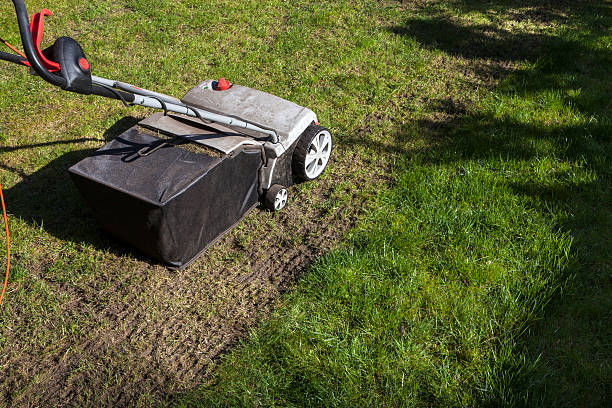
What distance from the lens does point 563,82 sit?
5.18 m

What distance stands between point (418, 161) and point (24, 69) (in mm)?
4666

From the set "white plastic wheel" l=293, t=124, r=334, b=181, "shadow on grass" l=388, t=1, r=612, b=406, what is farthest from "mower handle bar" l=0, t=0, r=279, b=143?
"shadow on grass" l=388, t=1, r=612, b=406

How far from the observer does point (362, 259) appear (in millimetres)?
3369

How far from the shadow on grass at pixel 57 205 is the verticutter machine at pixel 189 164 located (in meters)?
0.43

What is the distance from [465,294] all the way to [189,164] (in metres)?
1.93

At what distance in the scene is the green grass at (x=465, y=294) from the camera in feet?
Answer: 8.82

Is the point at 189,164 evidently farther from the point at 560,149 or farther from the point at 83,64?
the point at 560,149

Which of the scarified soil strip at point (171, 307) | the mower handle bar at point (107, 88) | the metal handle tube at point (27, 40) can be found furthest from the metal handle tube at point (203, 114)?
the scarified soil strip at point (171, 307)

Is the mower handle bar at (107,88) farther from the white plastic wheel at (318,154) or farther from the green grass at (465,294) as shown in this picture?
the green grass at (465,294)

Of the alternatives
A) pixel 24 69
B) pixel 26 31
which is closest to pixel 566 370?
pixel 26 31

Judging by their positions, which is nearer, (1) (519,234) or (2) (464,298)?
(2) (464,298)

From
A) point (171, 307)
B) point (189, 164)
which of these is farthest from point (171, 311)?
point (189, 164)

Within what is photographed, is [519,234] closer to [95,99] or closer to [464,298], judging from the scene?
[464,298]

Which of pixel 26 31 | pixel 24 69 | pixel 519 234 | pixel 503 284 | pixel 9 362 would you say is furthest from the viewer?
pixel 24 69
